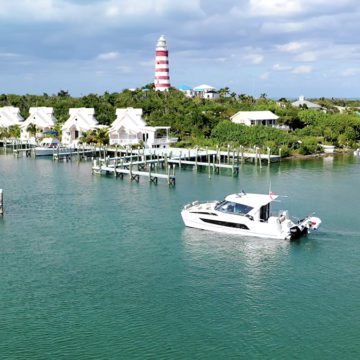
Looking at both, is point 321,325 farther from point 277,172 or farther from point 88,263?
point 277,172

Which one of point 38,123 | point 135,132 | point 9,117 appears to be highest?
point 9,117

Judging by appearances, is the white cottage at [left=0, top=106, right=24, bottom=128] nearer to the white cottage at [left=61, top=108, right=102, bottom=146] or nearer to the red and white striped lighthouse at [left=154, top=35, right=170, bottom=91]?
the white cottage at [left=61, top=108, right=102, bottom=146]

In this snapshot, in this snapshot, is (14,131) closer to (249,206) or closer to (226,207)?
(226,207)

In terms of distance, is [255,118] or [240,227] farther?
[255,118]

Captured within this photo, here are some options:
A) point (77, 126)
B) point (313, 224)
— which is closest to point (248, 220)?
point (313, 224)

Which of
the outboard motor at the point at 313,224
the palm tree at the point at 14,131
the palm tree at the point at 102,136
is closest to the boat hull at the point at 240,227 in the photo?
the outboard motor at the point at 313,224

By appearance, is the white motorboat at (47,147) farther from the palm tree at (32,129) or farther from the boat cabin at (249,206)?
the boat cabin at (249,206)
